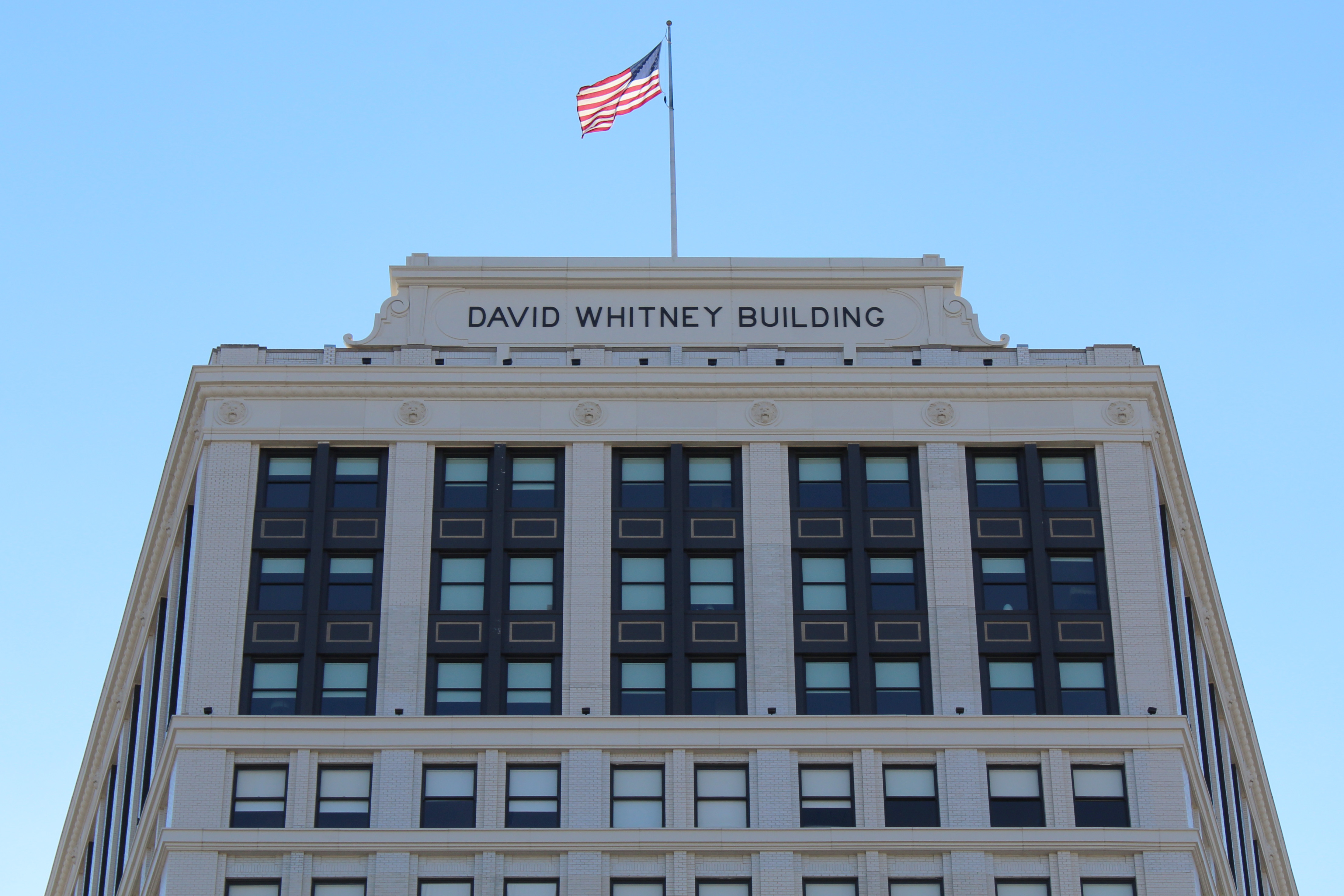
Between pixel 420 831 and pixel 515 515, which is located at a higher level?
pixel 515 515

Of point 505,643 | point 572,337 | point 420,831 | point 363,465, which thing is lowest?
point 420,831

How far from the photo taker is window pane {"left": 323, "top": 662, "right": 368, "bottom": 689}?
7488 cm

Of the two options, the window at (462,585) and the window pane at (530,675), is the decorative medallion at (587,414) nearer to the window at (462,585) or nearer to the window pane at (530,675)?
the window at (462,585)

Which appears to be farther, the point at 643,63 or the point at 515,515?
the point at 643,63

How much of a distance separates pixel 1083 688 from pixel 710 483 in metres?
13.4

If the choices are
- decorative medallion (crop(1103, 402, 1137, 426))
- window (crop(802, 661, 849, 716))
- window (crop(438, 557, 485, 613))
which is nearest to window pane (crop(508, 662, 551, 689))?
window (crop(438, 557, 485, 613))

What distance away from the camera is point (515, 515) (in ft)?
256

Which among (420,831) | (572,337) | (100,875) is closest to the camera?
(420,831)

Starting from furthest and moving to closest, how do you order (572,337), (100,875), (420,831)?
(100,875) → (572,337) → (420,831)

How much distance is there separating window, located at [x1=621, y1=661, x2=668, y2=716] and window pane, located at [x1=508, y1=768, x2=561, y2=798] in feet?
9.72

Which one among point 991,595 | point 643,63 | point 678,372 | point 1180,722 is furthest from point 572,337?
point 1180,722

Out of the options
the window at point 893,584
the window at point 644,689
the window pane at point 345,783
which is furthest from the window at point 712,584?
the window pane at point 345,783

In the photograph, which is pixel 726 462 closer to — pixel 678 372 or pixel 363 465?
pixel 678 372

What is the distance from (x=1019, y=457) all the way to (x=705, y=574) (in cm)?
1095
